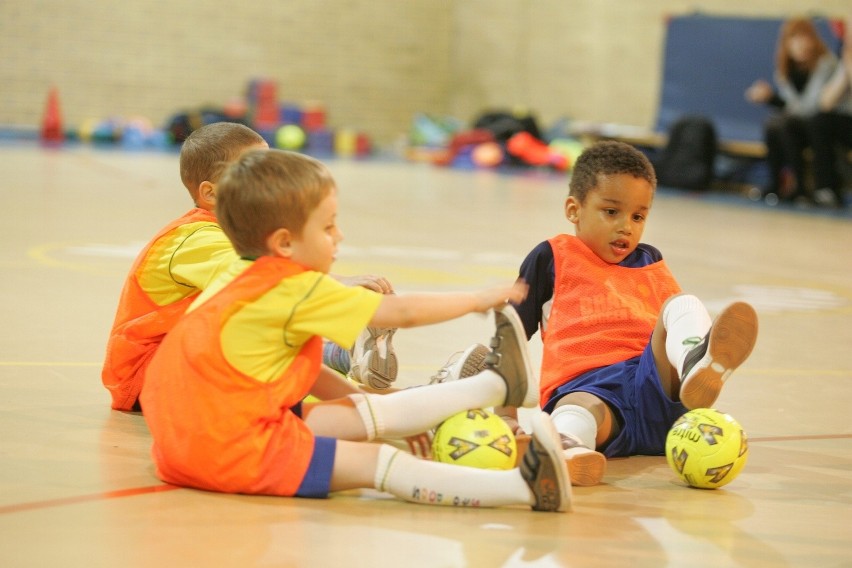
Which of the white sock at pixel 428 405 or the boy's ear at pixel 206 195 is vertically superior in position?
the boy's ear at pixel 206 195

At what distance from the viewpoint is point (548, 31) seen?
61.6 ft

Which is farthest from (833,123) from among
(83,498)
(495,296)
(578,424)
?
(83,498)

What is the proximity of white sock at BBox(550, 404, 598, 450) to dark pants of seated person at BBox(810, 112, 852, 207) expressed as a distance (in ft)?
34.4

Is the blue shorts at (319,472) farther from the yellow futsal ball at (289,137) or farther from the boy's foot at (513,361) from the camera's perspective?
the yellow futsal ball at (289,137)

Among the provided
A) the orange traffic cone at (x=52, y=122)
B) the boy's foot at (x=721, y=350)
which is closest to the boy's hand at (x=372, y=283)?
the boy's foot at (x=721, y=350)

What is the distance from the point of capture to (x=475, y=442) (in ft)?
10.4

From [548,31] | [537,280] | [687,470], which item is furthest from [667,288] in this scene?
[548,31]

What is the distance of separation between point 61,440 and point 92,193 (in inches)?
305

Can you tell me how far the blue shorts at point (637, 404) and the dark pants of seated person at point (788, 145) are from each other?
34.0ft

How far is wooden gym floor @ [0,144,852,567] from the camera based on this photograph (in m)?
2.65

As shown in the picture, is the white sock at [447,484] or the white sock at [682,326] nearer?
the white sock at [447,484]

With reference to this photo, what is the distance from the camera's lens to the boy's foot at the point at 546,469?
2893 mm

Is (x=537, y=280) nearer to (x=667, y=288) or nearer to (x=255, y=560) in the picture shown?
(x=667, y=288)

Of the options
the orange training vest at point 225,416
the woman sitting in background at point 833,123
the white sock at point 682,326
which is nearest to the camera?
the orange training vest at point 225,416
